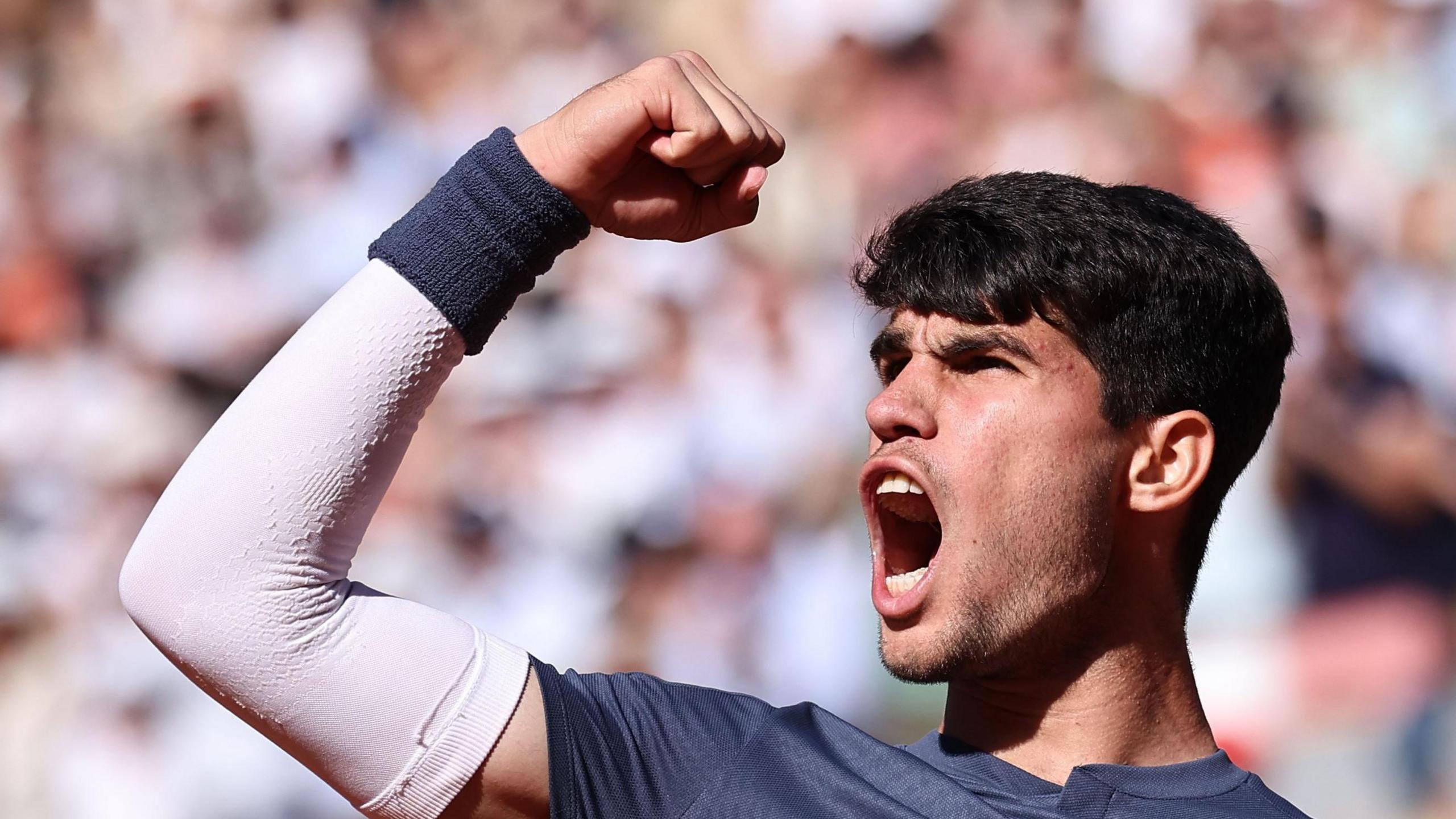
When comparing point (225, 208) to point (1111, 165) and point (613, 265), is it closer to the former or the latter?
point (613, 265)

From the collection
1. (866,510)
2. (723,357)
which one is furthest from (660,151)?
(723,357)

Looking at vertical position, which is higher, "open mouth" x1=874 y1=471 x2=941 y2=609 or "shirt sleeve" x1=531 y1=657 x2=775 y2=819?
"open mouth" x1=874 y1=471 x2=941 y2=609

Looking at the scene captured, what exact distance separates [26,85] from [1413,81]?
3043 millimetres

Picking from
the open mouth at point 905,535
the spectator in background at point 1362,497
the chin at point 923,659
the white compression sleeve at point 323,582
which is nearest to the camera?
the white compression sleeve at point 323,582

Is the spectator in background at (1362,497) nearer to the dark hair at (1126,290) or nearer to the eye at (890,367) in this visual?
the dark hair at (1126,290)

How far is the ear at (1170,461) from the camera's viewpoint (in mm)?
1514

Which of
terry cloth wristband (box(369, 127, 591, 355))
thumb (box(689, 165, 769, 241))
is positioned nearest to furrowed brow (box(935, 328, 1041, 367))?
thumb (box(689, 165, 769, 241))

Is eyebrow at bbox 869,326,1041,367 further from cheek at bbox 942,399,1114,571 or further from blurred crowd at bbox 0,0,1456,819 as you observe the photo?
blurred crowd at bbox 0,0,1456,819

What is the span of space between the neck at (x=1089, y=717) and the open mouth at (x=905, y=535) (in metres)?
0.13

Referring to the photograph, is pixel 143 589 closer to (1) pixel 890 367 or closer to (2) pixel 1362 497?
(1) pixel 890 367

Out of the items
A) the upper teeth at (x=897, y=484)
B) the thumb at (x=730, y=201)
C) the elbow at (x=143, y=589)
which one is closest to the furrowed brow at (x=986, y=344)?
the upper teeth at (x=897, y=484)

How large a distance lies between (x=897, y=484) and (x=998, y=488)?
4.7 inches

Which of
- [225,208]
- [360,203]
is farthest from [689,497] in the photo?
[225,208]

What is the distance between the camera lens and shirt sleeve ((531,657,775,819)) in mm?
1300
